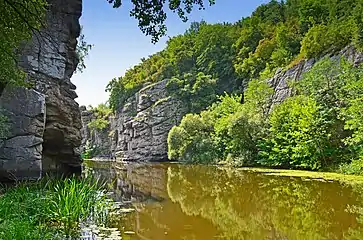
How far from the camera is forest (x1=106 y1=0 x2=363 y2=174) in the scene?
23547 mm

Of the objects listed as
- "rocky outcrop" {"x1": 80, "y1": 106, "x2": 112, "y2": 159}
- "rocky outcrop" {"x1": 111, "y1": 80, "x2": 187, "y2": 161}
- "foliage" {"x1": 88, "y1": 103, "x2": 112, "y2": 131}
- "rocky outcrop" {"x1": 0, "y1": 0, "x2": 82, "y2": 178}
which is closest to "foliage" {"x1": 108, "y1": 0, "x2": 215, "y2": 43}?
"rocky outcrop" {"x1": 0, "y1": 0, "x2": 82, "y2": 178}

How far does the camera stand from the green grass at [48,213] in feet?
20.7

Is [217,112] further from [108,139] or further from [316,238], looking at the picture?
[316,238]

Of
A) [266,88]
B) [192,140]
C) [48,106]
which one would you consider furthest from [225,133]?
[48,106]

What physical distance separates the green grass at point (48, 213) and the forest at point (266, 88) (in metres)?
15.9

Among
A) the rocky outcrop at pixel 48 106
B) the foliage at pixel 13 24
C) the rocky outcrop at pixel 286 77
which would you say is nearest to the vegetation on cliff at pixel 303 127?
the rocky outcrop at pixel 286 77

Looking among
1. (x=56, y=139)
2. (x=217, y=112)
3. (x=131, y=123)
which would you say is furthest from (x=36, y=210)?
(x=131, y=123)

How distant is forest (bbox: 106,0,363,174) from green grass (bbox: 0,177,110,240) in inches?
626

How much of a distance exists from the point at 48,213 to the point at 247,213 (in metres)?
5.46

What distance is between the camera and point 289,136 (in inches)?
1052

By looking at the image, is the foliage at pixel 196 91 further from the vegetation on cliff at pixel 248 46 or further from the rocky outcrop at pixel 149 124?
the rocky outcrop at pixel 149 124

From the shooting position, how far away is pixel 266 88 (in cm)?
3456

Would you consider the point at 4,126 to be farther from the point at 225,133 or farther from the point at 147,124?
the point at 147,124

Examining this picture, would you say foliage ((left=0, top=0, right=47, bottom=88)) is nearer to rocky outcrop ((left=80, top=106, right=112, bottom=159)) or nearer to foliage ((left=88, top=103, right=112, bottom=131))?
rocky outcrop ((left=80, top=106, right=112, bottom=159))
